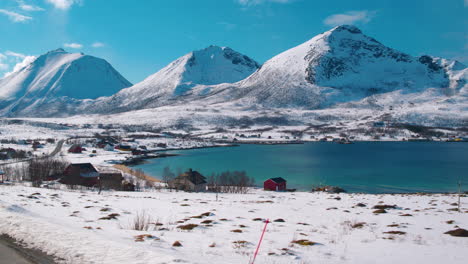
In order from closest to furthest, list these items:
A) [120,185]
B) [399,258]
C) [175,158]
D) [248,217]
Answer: [399,258]
[248,217]
[120,185]
[175,158]

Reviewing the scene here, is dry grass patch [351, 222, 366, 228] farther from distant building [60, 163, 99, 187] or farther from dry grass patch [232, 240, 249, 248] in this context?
distant building [60, 163, 99, 187]

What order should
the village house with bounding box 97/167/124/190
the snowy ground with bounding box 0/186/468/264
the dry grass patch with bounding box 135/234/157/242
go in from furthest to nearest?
1. the village house with bounding box 97/167/124/190
2. the dry grass patch with bounding box 135/234/157/242
3. the snowy ground with bounding box 0/186/468/264

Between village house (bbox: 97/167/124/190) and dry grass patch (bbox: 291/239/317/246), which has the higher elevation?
dry grass patch (bbox: 291/239/317/246)

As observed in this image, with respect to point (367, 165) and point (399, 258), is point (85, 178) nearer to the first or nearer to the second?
point (399, 258)

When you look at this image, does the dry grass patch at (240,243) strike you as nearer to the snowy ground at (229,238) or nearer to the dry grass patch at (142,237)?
the snowy ground at (229,238)

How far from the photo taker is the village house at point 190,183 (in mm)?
41688

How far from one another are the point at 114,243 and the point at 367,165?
7862cm

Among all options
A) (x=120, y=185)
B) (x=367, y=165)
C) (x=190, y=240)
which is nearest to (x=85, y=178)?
(x=120, y=185)

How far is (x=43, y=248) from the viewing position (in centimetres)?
892

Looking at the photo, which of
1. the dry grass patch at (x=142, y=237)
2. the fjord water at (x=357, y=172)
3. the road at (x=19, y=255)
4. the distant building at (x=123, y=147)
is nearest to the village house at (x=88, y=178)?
the fjord water at (x=357, y=172)

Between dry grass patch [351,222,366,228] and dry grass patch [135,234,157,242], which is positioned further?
dry grass patch [351,222,366,228]

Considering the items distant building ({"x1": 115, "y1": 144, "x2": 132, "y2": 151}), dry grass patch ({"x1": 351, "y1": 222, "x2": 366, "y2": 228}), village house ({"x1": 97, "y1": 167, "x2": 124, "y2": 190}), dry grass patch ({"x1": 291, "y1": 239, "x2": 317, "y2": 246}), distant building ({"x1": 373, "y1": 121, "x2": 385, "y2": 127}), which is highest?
distant building ({"x1": 373, "y1": 121, "x2": 385, "y2": 127})

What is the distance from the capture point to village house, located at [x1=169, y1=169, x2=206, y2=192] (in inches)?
1641

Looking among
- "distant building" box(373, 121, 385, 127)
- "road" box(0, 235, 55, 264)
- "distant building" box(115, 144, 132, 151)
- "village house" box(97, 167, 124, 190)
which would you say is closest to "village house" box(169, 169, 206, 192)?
"village house" box(97, 167, 124, 190)
